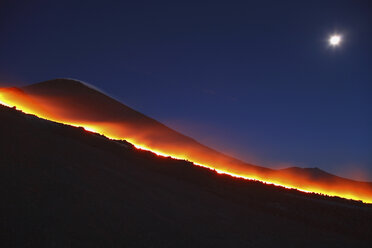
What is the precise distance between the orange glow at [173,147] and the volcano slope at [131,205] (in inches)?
248

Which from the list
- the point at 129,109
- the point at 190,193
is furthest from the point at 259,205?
the point at 129,109


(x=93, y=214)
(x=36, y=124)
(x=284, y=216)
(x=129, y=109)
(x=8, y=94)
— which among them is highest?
(x=129, y=109)

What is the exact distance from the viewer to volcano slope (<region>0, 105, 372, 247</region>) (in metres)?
5.32

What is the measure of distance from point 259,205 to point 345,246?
12.1ft

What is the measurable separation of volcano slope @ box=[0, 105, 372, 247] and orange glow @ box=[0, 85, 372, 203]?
6309 millimetres

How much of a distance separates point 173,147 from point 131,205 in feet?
50.1

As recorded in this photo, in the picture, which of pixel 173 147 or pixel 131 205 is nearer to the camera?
pixel 131 205

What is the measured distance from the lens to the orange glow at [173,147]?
66.4ft

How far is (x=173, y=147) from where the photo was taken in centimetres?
2269

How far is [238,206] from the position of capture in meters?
11.1

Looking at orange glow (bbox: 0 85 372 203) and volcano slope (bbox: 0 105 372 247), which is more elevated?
orange glow (bbox: 0 85 372 203)

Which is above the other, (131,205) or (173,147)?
(173,147)

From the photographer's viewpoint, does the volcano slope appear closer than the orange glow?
Yes

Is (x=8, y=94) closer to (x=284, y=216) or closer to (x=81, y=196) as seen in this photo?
(x=81, y=196)
